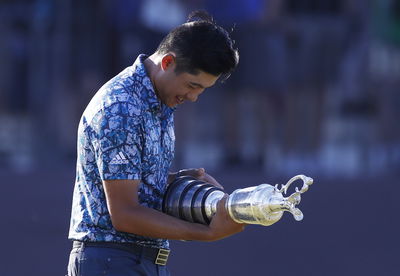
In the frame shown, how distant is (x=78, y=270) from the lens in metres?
3.38

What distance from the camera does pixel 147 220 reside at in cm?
321

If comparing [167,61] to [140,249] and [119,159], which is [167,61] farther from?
[140,249]

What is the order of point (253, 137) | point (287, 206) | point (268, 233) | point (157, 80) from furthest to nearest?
point (253, 137), point (268, 233), point (157, 80), point (287, 206)

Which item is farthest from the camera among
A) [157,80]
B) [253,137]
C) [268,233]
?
[253,137]

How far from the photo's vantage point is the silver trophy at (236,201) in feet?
10.2

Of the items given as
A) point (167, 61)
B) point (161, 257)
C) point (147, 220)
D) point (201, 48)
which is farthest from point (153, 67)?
point (161, 257)

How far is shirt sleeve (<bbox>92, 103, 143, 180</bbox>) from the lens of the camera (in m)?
3.19

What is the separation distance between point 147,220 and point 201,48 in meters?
0.56

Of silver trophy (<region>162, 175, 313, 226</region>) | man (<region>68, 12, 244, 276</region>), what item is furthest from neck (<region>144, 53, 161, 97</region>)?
silver trophy (<region>162, 175, 313, 226</region>)

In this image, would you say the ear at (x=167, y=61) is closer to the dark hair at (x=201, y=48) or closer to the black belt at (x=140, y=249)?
the dark hair at (x=201, y=48)

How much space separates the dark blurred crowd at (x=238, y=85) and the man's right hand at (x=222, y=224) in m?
4.37
